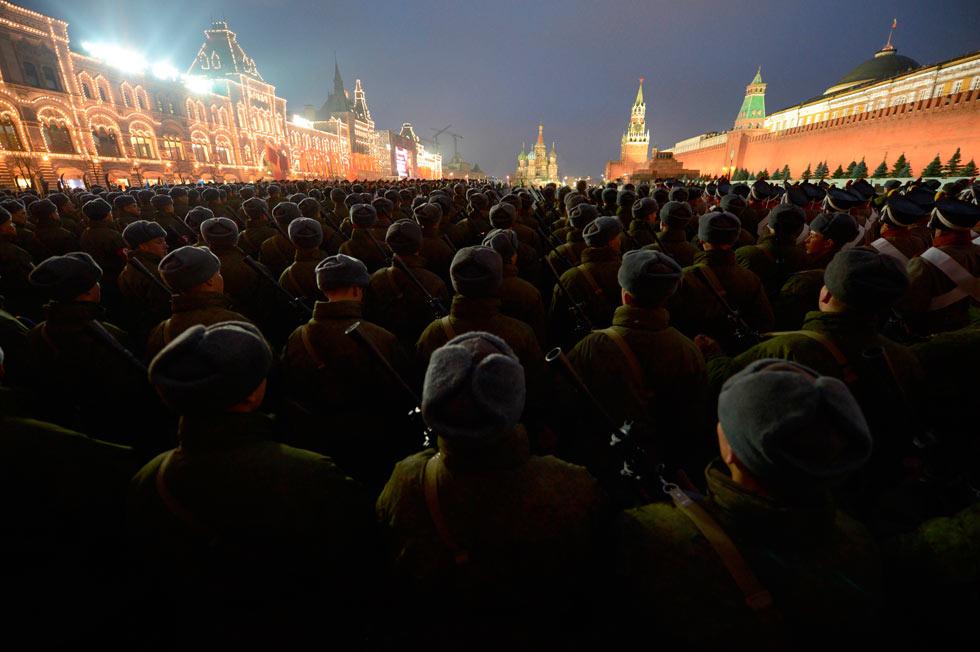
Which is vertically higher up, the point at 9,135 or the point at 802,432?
the point at 9,135

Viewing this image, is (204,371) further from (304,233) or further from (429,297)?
(304,233)

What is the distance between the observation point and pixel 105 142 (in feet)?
113

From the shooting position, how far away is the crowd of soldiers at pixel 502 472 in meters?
1.31

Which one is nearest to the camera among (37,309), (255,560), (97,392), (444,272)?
(255,560)

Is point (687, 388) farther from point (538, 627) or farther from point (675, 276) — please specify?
point (538, 627)

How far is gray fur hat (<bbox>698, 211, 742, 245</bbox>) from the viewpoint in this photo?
3791 millimetres

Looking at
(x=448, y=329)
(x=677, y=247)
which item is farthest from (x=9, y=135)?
(x=677, y=247)

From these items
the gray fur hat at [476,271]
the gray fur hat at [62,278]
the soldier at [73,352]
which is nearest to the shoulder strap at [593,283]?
the gray fur hat at [476,271]

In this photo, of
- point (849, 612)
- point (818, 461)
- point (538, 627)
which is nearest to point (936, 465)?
point (849, 612)

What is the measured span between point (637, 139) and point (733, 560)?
111254 mm

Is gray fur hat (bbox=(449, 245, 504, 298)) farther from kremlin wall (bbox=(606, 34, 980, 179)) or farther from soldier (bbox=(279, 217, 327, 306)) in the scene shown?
kremlin wall (bbox=(606, 34, 980, 179))

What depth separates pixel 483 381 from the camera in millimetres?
1368

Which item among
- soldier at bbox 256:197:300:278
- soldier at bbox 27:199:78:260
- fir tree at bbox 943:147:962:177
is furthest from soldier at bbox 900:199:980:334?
fir tree at bbox 943:147:962:177

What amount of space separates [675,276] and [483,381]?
71.2 inches
